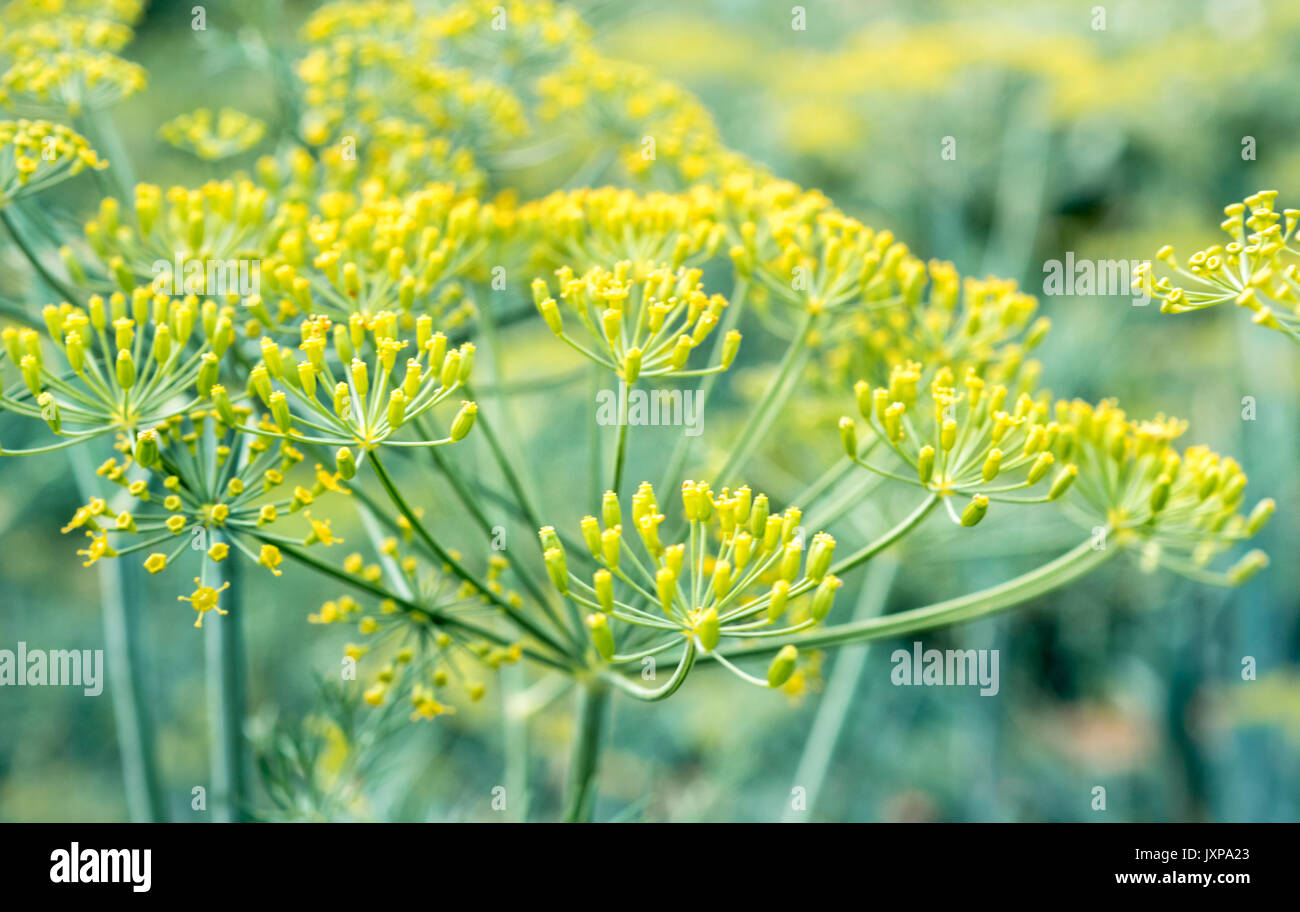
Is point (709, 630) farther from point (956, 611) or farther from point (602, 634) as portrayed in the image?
point (956, 611)

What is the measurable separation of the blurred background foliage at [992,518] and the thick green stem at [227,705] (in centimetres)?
308

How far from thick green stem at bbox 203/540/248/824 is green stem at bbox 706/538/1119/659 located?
105 centimetres

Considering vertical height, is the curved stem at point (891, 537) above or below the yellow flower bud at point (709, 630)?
above

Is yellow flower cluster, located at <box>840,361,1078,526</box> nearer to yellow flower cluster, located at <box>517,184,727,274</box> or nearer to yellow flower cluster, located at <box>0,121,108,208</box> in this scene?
yellow flower cluster, located at <box>517,184,727,274</box>

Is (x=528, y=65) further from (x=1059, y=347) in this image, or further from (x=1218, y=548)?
(x=1059, y=347)

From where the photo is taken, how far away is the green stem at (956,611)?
1726 millimetres

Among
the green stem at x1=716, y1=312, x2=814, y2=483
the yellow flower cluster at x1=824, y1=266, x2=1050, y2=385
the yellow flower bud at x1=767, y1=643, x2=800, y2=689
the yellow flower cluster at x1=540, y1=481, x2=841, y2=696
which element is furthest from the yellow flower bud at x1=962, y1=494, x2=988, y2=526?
the yellow flower cluster at x1=824, y1=266, x2=1050, y2=385

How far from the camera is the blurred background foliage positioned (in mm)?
6738

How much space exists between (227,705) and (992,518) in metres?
4.24

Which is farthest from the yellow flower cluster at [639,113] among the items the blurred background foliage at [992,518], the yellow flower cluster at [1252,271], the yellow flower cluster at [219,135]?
the blurred background foliage at [992,518]

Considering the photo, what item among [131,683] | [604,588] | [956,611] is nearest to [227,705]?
[131,683]

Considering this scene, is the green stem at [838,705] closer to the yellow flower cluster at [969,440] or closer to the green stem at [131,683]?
the yellow flower cluster at [969,440]

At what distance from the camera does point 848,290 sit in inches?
77.9

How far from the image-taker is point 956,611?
6.18ft
